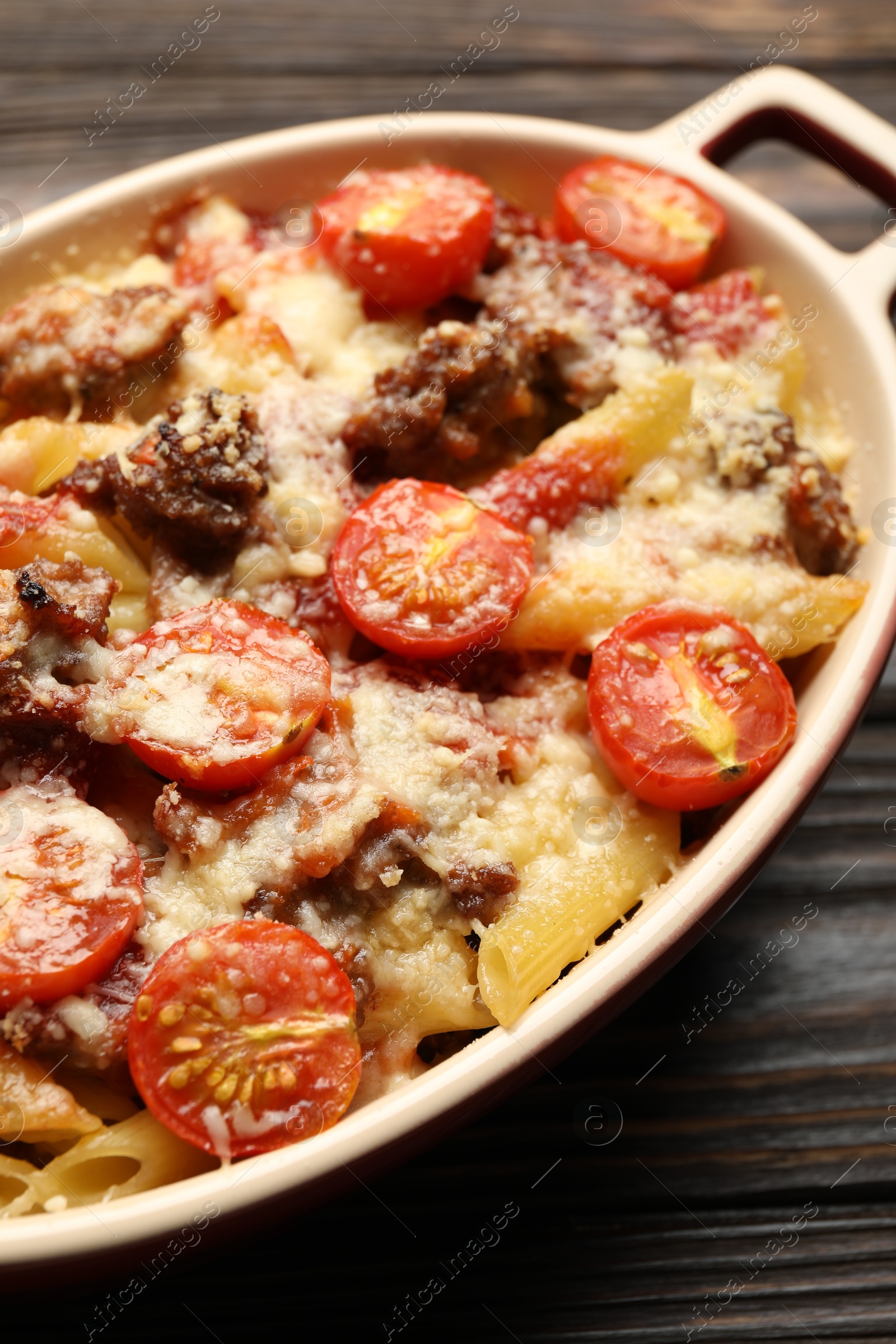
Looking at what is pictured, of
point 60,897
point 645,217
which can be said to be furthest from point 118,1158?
point 645,217

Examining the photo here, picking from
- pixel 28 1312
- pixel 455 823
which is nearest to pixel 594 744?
pixel 455 823

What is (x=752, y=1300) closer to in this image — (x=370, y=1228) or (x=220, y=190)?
(x=370, y=1228)

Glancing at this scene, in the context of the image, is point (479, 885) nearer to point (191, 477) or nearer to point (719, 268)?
point (191, 477)

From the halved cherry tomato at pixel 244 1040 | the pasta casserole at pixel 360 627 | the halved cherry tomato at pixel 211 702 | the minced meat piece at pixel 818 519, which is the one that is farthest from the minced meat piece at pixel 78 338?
the minced meat piece at pixel 818 519

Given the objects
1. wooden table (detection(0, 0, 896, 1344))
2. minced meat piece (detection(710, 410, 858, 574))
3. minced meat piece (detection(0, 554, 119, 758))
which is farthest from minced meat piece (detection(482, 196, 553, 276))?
wooden table (detection(0, 0, 896, 1344))

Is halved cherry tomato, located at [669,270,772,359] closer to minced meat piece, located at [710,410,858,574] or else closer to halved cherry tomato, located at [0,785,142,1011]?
minced meat piece, located at [710,410,858,574]

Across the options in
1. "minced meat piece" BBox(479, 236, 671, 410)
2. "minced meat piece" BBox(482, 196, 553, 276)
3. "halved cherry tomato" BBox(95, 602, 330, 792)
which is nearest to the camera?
"halved cherry tomato" BBox(95, 602, 330, 792)

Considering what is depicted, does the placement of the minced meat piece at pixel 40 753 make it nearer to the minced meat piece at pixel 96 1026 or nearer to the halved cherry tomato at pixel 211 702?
the halved cherry tomato at pixel 211 702
